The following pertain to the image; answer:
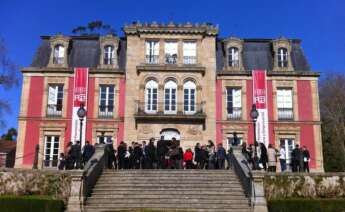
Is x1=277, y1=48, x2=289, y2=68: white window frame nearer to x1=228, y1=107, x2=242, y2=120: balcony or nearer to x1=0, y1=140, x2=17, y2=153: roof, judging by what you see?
x1=228, y1=107, x2=242, y2=120: balcony

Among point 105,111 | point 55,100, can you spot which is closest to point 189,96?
point 105,111

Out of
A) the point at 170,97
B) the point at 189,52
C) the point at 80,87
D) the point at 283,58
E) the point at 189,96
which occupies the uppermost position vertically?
the point at 189,52

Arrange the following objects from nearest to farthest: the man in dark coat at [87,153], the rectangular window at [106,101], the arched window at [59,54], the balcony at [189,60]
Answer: the man in dark coat at [87,153]
the rectangular window at [106,101]
the balcony at [189,60]
the arched window at [59,54]

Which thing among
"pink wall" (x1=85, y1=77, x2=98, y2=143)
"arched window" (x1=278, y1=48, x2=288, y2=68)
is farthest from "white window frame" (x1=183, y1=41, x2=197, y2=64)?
"pink wall" (x1=85, y1=77, x2=98, y2=143)

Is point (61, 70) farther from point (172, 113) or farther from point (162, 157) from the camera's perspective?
point (162, 157)

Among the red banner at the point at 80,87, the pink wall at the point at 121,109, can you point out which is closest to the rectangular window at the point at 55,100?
the red banner at the point at 80,87

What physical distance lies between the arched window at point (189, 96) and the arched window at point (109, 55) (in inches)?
231

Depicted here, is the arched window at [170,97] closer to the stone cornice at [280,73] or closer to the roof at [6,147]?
the stone cornice at [280,73]

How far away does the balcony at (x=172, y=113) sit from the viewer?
29.8m

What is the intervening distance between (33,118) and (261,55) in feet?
56.7

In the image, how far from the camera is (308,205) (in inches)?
600

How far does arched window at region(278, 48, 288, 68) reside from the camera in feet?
106

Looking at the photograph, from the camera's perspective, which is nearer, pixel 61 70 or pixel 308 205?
pixel 308 205

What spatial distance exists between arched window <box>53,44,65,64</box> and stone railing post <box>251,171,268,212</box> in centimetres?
1989
